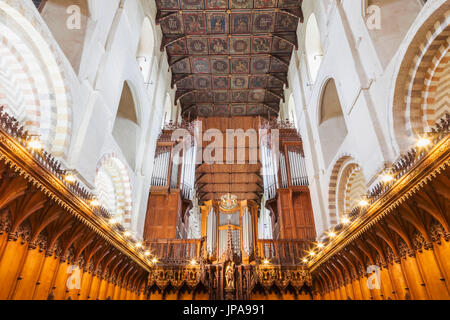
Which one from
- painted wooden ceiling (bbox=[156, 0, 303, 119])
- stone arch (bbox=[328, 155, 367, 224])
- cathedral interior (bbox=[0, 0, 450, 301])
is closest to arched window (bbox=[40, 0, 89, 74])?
cathedral interior (bbox=[0, 0, 450, 301])

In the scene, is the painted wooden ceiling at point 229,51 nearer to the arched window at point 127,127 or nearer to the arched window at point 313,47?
the arched window at point 313,47

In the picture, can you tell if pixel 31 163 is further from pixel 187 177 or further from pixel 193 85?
pixel 193 85

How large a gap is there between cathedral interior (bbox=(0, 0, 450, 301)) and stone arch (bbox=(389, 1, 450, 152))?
33 millimetres

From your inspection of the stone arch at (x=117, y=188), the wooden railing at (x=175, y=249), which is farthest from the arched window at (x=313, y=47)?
the stone arch at (x=117, y=188)

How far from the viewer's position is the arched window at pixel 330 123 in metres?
12.5

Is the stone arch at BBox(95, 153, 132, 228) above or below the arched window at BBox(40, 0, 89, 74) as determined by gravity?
below

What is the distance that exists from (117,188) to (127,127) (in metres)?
2.97

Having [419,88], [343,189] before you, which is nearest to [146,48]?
[343,189]

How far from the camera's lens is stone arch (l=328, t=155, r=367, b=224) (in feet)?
36.9

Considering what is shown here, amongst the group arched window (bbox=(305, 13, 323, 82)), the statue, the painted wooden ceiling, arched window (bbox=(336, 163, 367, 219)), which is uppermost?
the painted wooden ceiling

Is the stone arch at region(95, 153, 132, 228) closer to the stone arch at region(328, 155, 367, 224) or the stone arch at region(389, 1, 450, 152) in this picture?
the stone arch at region(328, 155, 367, 224)

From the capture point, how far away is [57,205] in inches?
232
